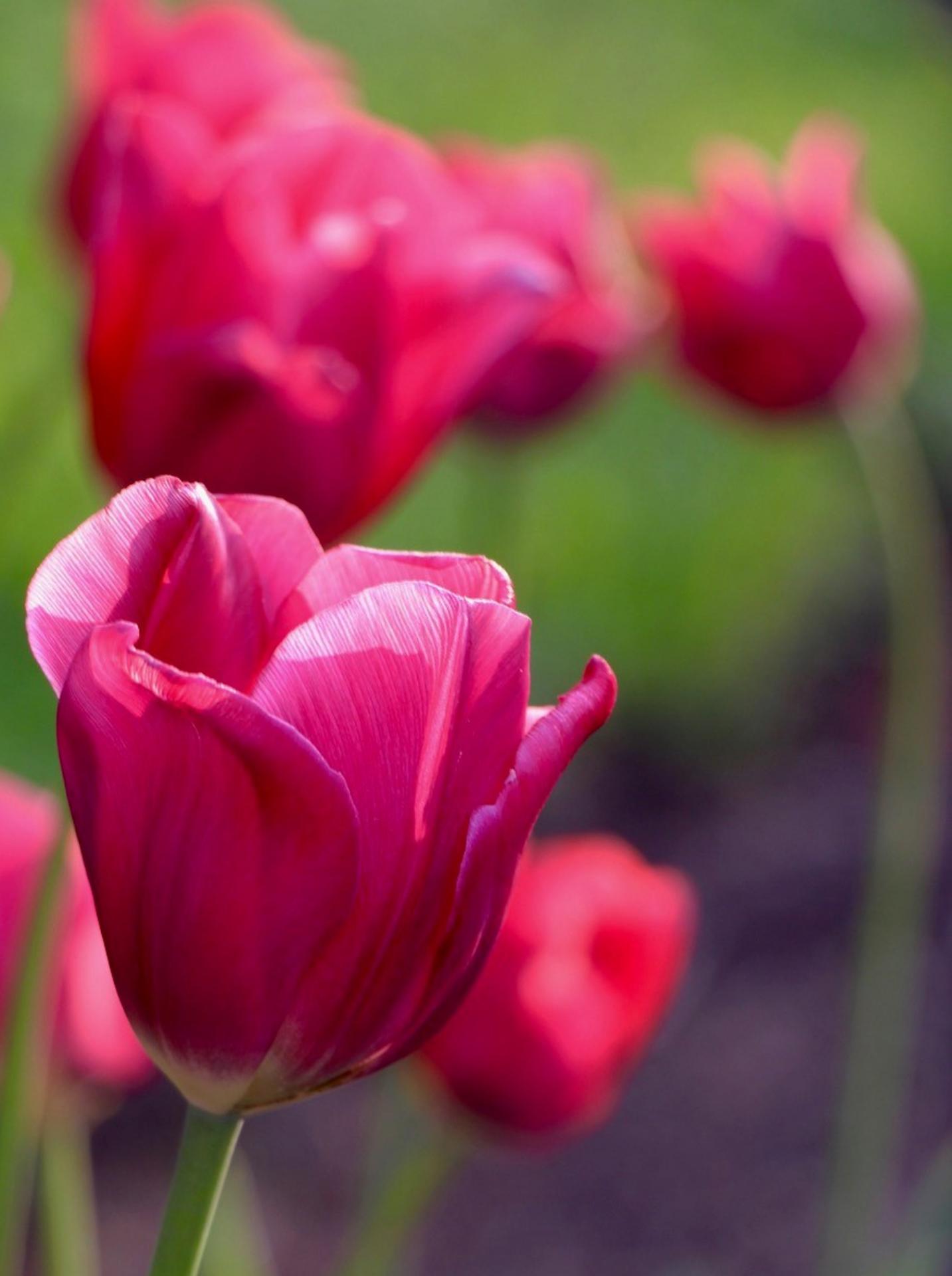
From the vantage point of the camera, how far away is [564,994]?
0.59 meters

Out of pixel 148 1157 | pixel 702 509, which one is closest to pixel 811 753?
pixel 702 509

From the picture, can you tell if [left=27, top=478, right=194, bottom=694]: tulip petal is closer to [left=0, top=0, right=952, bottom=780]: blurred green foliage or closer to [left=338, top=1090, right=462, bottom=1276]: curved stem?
[left=338, top=1090, right=462, bottom=1276]: curved stem

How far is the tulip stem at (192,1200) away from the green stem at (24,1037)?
10cm

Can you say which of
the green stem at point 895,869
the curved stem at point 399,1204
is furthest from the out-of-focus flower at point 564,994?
the green stem at point 895,869

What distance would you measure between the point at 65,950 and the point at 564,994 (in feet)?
0.54

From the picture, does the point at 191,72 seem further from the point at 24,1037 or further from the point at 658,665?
the point at 658,665

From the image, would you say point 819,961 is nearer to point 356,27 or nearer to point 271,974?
point 271,974

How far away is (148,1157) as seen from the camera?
1.59 meters

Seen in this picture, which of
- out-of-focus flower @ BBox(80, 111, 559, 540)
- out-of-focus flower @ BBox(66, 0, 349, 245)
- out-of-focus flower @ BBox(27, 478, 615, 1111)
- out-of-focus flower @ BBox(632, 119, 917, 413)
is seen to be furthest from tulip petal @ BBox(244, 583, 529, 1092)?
out-of-focus flower @ BBox(632, 119, 917, 413)

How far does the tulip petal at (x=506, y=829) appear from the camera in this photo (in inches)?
10.6

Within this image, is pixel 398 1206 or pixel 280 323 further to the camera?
pixel 398 1206

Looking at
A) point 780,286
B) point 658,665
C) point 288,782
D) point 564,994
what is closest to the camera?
point 288,782

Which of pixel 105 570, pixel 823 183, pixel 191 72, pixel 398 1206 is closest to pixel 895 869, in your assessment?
pixel 823 183

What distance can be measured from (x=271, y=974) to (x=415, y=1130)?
56cm
